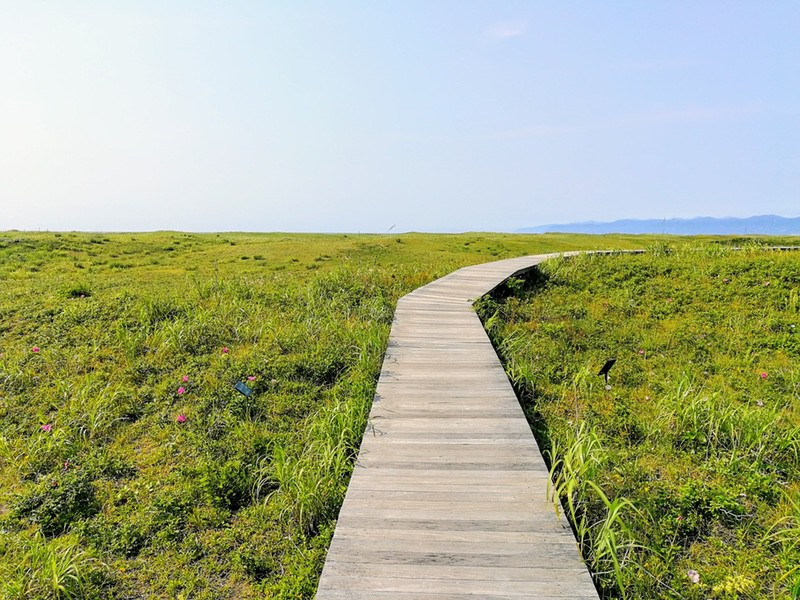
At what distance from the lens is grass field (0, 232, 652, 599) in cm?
416

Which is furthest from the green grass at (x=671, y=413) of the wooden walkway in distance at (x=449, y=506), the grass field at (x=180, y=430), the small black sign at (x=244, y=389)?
the small black sign at (x=244, y=389)

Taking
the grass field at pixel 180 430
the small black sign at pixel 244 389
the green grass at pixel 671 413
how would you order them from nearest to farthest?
the green grass at pixel 671 413 → the grass field at pixel 180 430 → the small black sign at pixel 244 389

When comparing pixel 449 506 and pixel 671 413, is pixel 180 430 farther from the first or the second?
pixel 671 413

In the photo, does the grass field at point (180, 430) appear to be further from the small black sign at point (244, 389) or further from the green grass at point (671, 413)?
the green grass at point (671, 413)

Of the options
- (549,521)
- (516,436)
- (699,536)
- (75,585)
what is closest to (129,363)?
(75,585)

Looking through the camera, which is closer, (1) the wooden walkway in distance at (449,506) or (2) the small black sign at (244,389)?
(1) the wooden walkway in distance at (449,506)

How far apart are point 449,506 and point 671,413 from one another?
382cm

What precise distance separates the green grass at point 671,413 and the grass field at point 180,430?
2387 mm

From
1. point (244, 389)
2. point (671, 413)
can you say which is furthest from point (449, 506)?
point (244, 389)

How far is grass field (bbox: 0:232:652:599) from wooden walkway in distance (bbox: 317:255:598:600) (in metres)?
0.62

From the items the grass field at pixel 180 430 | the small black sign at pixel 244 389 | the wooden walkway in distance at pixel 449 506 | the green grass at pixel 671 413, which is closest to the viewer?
the wooden walkway in distance at pixel 449 506

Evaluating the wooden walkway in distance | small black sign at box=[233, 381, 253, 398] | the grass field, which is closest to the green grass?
the wooden walkway in distance

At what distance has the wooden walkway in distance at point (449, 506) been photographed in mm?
3178

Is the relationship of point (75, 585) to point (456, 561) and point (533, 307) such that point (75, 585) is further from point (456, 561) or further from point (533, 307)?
point (533, 307)
